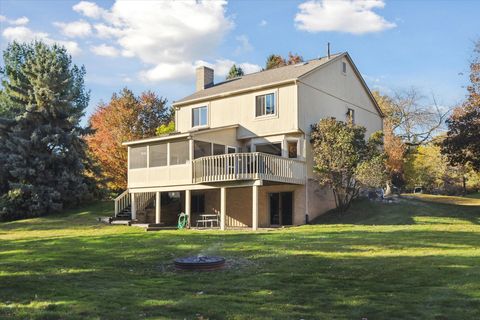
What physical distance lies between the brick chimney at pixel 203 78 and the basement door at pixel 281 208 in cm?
932

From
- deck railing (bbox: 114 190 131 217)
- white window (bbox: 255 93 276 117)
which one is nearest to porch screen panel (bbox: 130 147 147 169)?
deck railing (bbox: 114 190 131 217)

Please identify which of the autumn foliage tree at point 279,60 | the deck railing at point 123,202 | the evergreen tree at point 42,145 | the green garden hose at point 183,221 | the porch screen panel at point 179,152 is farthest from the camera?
the autumn foliage tree at point 279,60

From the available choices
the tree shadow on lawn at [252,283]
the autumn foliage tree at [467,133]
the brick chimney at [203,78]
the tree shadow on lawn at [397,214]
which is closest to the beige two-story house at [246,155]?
the tree shadow on lawn at [397,214]

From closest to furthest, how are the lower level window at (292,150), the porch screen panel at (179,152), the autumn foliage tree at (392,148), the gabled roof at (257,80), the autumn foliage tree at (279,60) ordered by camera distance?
the porch screen panel at (179,152) < the lower level window at (292,150) < the gabled roof at (257,80) < the autumn foliage tree at (392,148) < the autumn foliage tree at (279,60)

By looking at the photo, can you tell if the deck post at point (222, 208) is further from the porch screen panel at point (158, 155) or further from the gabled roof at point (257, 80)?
the gabled roof at point (257, 80)

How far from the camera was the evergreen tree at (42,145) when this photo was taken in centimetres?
2956

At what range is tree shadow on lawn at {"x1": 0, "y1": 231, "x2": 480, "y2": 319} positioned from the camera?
679 cm

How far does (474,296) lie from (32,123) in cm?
2936

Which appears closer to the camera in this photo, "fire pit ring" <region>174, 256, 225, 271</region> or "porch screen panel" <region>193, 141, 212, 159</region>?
"fire pit ring" <region>174, 256, 225, 271</region>

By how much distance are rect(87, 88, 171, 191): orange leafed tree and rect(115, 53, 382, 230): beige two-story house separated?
9.32 metres

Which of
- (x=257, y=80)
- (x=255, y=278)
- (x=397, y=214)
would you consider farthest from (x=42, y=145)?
(x=255, y=278)

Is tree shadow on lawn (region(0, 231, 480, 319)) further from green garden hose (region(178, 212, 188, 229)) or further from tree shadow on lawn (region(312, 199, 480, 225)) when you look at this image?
green garden hose (region(178, 212, 188, 229))

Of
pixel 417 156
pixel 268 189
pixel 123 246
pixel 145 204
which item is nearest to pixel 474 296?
pixel 123 246

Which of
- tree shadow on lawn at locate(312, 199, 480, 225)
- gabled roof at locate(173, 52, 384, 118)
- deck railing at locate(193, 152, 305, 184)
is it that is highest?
gabled roof at locate(173, 52, 384, 118)
